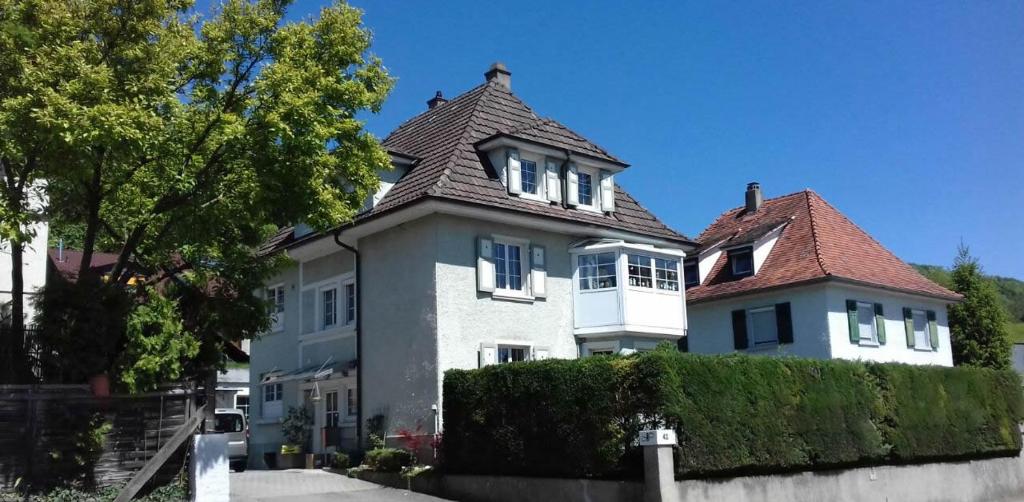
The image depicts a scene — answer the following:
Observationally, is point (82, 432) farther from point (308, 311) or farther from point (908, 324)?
point (908, 324)

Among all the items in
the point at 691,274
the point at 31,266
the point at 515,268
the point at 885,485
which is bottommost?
the point at 885,485

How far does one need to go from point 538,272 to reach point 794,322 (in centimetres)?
1232

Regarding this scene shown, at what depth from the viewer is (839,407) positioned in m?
19.5

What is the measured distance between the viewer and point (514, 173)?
2531 centimetres

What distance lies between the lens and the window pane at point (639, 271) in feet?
85.6

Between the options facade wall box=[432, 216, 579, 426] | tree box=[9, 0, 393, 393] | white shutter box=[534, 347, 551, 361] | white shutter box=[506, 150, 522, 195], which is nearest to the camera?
tree box=[9, 0, 393, 393]

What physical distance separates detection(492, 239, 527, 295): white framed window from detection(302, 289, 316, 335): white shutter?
6564mm

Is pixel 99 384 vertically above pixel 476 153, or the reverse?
pixel 476 153

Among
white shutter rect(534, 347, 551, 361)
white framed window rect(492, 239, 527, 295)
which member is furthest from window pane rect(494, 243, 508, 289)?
white shutter rect(534, 347, 551, 361)

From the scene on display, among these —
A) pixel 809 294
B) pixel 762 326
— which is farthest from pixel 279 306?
pixel 809 294

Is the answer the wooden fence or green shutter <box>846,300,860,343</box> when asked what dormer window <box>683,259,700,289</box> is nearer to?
green shutter <box>846,300,860,343</box>

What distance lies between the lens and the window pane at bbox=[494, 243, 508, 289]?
2447 centimetres

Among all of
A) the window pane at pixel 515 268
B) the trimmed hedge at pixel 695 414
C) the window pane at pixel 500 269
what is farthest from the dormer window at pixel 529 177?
the trimmed hedge at pixel 695 414

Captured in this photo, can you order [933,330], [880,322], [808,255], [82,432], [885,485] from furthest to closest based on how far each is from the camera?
[933,330]
[880,322]
[808,255]
[885,485]
[82,432]
